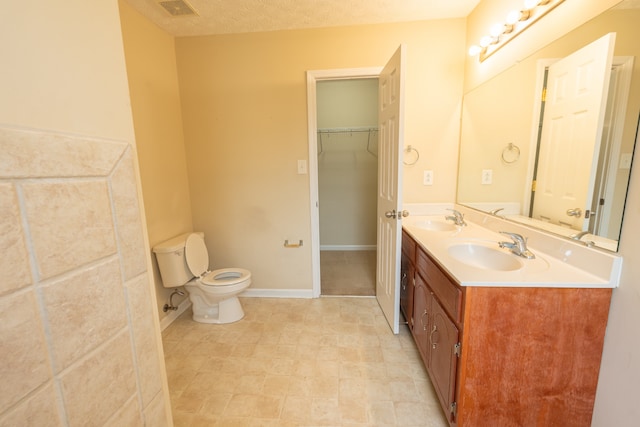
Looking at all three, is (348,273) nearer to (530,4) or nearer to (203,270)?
(203,270)

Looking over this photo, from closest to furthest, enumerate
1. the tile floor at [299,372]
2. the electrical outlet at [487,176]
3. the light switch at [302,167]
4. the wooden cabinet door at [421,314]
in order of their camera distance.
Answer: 1. the tile floor at [299,372]
2. the wooden cabinet door at [421,314]
3. the electrical outlet at [487,176]
4. the light switch at [302,167]

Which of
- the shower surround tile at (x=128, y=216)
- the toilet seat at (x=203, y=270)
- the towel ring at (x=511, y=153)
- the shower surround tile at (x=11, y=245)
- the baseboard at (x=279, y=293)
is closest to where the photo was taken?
the shower surround tile at (x=11, y=245)

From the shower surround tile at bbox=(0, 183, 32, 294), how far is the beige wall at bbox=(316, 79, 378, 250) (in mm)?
3735

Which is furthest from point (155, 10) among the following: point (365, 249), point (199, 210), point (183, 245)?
point (365, 249)

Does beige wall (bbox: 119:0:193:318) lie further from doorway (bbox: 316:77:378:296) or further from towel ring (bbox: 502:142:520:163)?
towel ring (bbox: 502:142:520:163)

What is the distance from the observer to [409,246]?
6.20 ft

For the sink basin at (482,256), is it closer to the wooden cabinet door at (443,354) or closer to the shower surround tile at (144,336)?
the wooden cabinet door at (443,354)

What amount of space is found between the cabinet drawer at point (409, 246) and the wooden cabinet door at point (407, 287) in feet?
0.14

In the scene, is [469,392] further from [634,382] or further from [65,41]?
[65,41]

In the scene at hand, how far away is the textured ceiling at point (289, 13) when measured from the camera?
76.6 inches

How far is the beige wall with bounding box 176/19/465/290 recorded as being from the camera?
7.39 feet

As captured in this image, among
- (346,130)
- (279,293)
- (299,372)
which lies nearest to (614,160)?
(299,372)

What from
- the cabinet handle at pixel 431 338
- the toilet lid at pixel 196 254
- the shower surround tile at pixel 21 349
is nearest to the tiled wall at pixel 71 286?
the shower surround tile at pixel 21 349

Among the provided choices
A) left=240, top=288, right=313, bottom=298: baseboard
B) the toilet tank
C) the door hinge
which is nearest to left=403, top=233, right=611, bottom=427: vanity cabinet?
the door hinge
